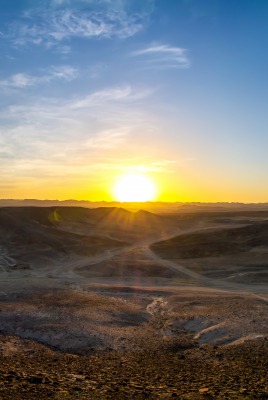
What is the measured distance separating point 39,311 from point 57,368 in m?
9.74

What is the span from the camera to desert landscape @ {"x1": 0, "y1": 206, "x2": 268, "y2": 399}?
13.6m

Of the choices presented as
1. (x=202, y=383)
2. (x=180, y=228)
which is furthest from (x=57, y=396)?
(x=180, y=228)

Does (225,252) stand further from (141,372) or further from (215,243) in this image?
(141,372)

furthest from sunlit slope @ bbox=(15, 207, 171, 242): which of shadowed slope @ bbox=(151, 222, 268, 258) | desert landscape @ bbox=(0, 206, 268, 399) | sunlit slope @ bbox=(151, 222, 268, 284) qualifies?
desert landscape @ bbox=(0, 206, 268, 399)

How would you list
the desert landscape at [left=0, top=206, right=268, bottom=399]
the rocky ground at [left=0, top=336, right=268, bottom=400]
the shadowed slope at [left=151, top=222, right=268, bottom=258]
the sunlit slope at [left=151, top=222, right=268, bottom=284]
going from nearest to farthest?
1. the rocky ground at [left=0, top=336, right=268, bottom=400]
2. the desert landscape at [left=0, top=206, right=268, bottom=399]
3. the sunlit slope at [left=151, top=222, right=268, bottom=284]
4. the shadowed slope at [left=151, top=222, right=268, bottom=258]

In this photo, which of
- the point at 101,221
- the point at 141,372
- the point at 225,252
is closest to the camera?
the point at 141,372

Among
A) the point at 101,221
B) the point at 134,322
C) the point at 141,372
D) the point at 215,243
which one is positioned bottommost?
the point at 134,322

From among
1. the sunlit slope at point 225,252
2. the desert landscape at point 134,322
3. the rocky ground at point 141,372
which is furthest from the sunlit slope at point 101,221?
the rocky ground at point 141,372

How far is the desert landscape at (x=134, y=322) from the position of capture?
44.8 feet

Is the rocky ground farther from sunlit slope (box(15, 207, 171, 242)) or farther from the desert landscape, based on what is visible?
sunlit slope (box(15, 207, 171, 242))

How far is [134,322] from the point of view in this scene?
23.4 m

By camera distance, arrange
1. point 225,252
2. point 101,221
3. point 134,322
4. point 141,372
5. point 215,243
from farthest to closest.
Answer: point 101,221 < point 215,243 < point 225,252 < point 134,322 < point 141,372

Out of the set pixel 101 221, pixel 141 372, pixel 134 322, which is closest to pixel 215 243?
pixel 134 322

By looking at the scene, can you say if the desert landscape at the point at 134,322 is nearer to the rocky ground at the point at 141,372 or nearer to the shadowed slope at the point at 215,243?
the rocky ground at the point at 141,372
